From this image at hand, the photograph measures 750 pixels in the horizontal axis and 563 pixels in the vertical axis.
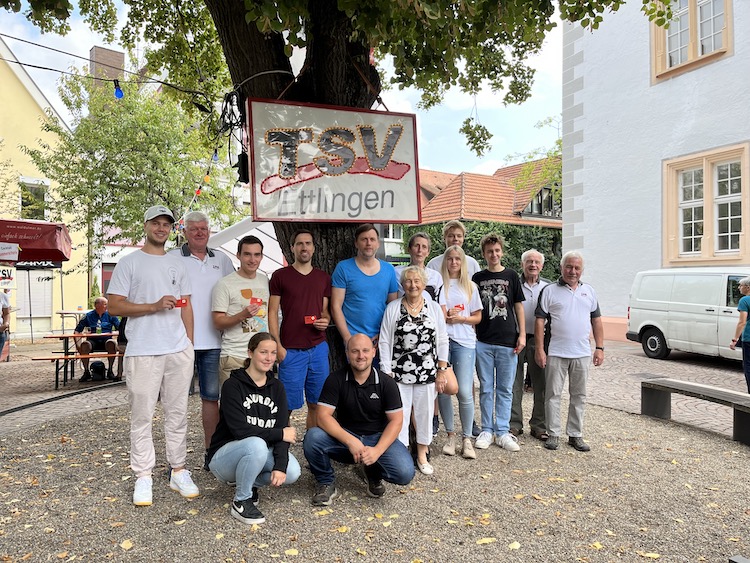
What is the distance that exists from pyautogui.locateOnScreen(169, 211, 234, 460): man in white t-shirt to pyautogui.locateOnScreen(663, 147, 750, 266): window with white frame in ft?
38.4

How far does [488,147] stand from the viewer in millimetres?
8906

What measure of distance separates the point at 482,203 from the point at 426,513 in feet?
92.7

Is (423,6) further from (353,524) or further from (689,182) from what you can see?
(689,182)

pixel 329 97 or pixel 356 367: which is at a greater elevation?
pixel 329 97

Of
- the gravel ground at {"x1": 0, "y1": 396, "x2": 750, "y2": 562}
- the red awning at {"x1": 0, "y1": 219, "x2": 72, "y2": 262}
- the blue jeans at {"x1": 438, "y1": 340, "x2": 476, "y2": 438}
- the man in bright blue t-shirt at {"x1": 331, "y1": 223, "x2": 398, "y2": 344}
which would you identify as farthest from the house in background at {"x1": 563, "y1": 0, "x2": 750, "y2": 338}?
the red awning at {"x1": 0, "y1": 219, "x2": 72, "y2": 262}

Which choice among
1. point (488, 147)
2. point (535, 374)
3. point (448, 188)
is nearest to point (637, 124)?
point (488, 147)

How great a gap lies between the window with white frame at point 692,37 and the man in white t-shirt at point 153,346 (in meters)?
13.0

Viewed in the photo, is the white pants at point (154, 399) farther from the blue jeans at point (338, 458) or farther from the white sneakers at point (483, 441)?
the white sneakers at point (483, 441)

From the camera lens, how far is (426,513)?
3775 millimetres

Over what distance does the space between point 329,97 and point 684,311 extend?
9.03m

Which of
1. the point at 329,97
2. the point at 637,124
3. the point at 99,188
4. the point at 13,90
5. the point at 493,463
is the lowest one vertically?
the point at 493,463

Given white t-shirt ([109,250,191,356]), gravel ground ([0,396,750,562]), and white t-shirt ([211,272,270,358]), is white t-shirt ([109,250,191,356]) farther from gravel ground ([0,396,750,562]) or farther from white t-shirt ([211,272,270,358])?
gravel ground ([0,396,750,562])

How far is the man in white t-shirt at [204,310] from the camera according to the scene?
4348 mm

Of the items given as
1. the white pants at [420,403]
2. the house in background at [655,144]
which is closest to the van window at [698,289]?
the house in background at [655,144]
